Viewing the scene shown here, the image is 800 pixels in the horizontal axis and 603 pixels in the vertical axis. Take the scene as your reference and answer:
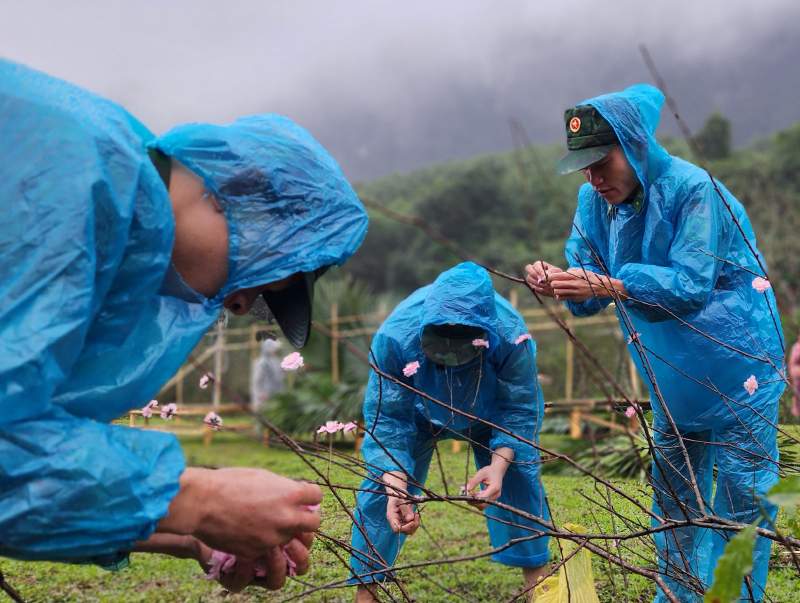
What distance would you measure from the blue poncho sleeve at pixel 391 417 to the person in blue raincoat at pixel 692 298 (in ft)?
2.70

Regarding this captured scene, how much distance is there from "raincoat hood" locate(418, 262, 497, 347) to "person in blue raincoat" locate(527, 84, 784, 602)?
16.2 inches

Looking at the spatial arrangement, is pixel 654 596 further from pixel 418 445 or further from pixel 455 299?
pixel 455 299

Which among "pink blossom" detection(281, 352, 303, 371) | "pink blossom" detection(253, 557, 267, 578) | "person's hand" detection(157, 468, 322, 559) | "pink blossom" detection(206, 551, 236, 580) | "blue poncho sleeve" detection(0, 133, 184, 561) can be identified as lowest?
"pink blossom" detection(206, 551, 236, 580)

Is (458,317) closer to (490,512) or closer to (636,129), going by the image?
(636,129)

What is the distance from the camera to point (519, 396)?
3.08 m

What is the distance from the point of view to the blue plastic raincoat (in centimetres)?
238

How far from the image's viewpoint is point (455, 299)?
2.87 metres

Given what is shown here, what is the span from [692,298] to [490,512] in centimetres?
151

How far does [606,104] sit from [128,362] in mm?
1893

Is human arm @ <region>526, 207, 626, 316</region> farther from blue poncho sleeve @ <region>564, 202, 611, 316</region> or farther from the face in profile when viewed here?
the face in profile

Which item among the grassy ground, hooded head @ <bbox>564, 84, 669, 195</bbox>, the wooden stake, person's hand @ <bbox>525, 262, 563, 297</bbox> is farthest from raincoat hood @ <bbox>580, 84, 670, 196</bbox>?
the wooden stake

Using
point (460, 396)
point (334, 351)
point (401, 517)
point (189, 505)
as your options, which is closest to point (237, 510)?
point (189, 505)

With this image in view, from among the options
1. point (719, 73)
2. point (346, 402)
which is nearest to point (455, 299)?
point (346, 402)

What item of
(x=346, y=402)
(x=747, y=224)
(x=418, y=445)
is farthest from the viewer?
(x=346, y=402)
